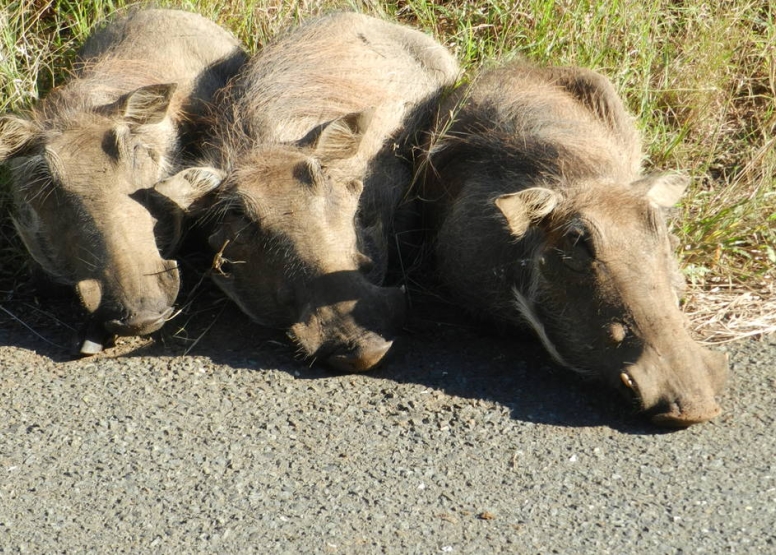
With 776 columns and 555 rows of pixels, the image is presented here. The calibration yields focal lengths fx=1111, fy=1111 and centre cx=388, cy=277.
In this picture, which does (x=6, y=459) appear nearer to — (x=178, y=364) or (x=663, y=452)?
(x=178, y=364)

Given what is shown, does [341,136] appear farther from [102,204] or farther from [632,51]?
[632,51]

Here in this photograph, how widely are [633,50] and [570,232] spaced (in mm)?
2362

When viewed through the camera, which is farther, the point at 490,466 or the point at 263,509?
the point at 490,466

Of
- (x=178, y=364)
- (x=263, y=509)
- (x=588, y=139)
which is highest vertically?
(x=588, y=139)

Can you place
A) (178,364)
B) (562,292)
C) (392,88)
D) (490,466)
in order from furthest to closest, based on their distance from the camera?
1. (392,88)
2. (178,364)
3. (562,292)
4. (490,466)

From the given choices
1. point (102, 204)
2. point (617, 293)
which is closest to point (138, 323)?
point (102, 204)

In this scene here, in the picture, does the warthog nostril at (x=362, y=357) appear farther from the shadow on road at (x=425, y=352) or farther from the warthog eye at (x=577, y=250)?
the warthog eye at (x=577, y=250)

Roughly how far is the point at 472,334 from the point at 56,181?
1864 millimetres

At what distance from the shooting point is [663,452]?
3748 millimetres

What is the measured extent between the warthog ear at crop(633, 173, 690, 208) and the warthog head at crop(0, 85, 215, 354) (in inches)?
75.3

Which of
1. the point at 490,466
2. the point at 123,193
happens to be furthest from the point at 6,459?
the point at 490,466

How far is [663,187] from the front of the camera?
4.32 metres

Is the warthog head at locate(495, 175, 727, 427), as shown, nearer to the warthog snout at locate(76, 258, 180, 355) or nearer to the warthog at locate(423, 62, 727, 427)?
the warthog at locate(423, 62, 727, 427)

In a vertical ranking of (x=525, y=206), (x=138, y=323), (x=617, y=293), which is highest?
(x=525, y=206)
